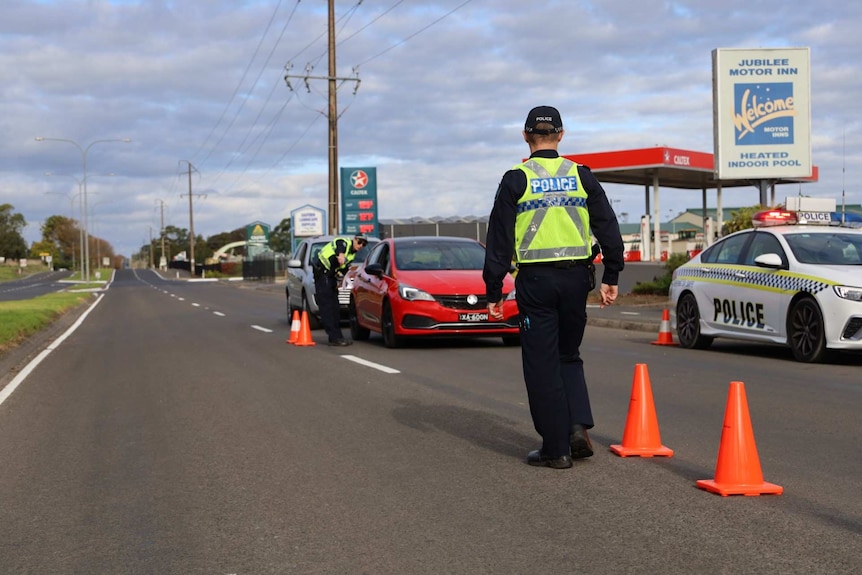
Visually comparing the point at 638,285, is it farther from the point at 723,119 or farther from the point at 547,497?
the point at 547,497

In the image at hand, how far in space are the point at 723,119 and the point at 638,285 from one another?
4.67m

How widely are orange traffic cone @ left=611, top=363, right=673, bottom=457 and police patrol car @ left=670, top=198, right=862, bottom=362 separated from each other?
5263 mm

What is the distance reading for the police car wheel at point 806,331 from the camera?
36.8ft

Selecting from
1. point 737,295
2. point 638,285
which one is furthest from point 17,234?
point 737,295

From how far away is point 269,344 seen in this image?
16.1 m

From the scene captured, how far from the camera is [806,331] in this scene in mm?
11508

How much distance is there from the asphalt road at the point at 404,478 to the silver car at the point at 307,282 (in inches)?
285

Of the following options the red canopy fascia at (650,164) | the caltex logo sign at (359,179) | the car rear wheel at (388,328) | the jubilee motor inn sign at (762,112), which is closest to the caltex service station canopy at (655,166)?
the red canopy fascia at (650,164)

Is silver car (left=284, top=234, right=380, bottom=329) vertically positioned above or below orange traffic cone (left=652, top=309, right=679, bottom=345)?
above

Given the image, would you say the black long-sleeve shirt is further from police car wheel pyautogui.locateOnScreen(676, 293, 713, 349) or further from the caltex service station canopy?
the caltex service station canopy

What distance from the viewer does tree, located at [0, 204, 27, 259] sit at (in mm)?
184000

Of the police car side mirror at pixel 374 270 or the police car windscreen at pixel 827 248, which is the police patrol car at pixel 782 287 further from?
the police car side mirror at pixel 374 270

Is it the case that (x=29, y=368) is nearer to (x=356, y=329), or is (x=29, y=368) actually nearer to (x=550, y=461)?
(x=356, y=329)

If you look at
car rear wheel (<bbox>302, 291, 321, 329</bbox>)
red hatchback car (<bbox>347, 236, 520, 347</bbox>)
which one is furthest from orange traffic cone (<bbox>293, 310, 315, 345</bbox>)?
car rear wheel (<bbox>302, 291, 321, 329</bbox>)
